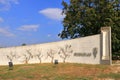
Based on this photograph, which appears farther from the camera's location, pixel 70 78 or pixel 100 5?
pixel 100 5

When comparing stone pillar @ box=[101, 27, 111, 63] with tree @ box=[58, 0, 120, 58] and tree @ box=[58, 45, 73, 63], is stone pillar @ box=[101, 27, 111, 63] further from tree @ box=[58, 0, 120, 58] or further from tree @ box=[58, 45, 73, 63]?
tree @ box=[58, 0, 120, 58]

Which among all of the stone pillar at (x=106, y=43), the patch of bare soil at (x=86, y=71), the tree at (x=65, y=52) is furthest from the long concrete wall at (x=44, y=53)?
the patch of bare soil at (x=86, y=71)

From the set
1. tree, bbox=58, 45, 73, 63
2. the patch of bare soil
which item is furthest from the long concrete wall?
the patch of bare soil

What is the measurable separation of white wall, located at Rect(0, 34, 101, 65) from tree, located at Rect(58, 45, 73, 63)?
17cm

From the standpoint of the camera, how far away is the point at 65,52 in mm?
24562

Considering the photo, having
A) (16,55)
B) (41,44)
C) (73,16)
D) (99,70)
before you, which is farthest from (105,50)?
(73,16)

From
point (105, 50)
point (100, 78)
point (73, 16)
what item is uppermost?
point (73, 16)

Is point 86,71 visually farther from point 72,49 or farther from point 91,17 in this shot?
→ point 91,17

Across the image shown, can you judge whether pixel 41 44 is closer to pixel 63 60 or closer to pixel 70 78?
pixel 63 60

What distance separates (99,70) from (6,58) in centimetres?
1014

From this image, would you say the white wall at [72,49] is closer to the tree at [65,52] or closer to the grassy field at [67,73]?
the tree at [65,52]

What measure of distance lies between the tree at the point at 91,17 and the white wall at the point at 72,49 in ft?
19.5

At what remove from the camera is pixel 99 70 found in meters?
18.1

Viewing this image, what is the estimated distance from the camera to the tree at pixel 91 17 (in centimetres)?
2877
